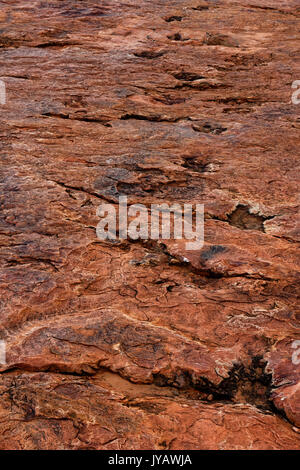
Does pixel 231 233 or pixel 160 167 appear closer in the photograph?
pixel 231 233

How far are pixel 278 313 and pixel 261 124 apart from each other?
4.71 meters

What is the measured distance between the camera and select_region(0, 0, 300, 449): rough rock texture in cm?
468

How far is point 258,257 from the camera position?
255 inches

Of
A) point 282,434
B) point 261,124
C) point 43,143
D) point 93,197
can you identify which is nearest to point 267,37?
point 261,124

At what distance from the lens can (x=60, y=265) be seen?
6312 millimetres

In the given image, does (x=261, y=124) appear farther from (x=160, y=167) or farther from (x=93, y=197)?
(x=93, y=197)

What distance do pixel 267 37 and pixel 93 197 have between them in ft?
24.9

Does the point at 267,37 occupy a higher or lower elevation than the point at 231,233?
higher

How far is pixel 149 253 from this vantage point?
21.7 feet

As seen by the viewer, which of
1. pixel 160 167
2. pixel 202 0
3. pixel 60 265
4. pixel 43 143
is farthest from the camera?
pixel 202 0

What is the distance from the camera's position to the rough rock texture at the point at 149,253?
15.4ft
